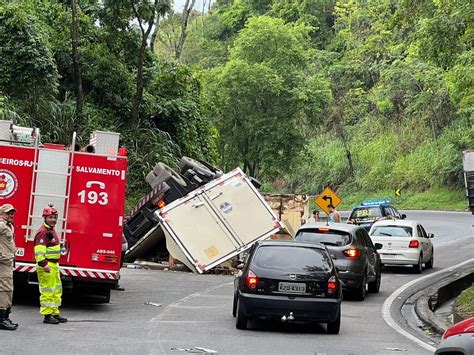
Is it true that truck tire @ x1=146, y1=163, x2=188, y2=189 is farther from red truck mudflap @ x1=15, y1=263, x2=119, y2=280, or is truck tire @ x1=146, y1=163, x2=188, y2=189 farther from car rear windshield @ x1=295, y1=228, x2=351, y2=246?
red truck mudflap @ x1=15, y1=263, x2=119, y2=280

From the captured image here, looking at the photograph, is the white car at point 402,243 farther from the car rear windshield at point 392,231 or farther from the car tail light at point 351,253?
the car tail light at point 351,253

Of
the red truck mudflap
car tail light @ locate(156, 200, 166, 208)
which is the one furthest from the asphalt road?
car tail light @ locate(156, 200, 166, 208)

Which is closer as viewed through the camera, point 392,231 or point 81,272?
point 81,272

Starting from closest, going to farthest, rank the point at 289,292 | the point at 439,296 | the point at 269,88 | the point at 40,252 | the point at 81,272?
1. the point at 289,292
2. the point at 40,252
3. the point at 81,272
4. the point at 439,296
5. the point at 269,88

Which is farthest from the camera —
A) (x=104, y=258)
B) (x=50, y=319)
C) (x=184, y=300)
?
(x=184, y=300)

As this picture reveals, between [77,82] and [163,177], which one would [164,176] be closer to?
[163,177]

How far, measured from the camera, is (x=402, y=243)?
2545 centimetres

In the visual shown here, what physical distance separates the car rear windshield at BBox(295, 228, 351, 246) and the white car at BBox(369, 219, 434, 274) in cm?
726

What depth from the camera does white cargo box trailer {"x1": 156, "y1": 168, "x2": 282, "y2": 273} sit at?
23562mm

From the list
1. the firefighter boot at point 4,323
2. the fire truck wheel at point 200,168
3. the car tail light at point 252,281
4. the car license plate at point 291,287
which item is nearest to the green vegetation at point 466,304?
the car license plate at point 291,287

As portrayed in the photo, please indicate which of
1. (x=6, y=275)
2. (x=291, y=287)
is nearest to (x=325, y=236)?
(x=291, y=287)

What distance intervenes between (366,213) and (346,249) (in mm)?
16733

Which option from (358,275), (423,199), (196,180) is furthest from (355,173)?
(358,275)

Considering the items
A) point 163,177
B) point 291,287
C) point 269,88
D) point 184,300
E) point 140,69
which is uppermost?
point 269,88
